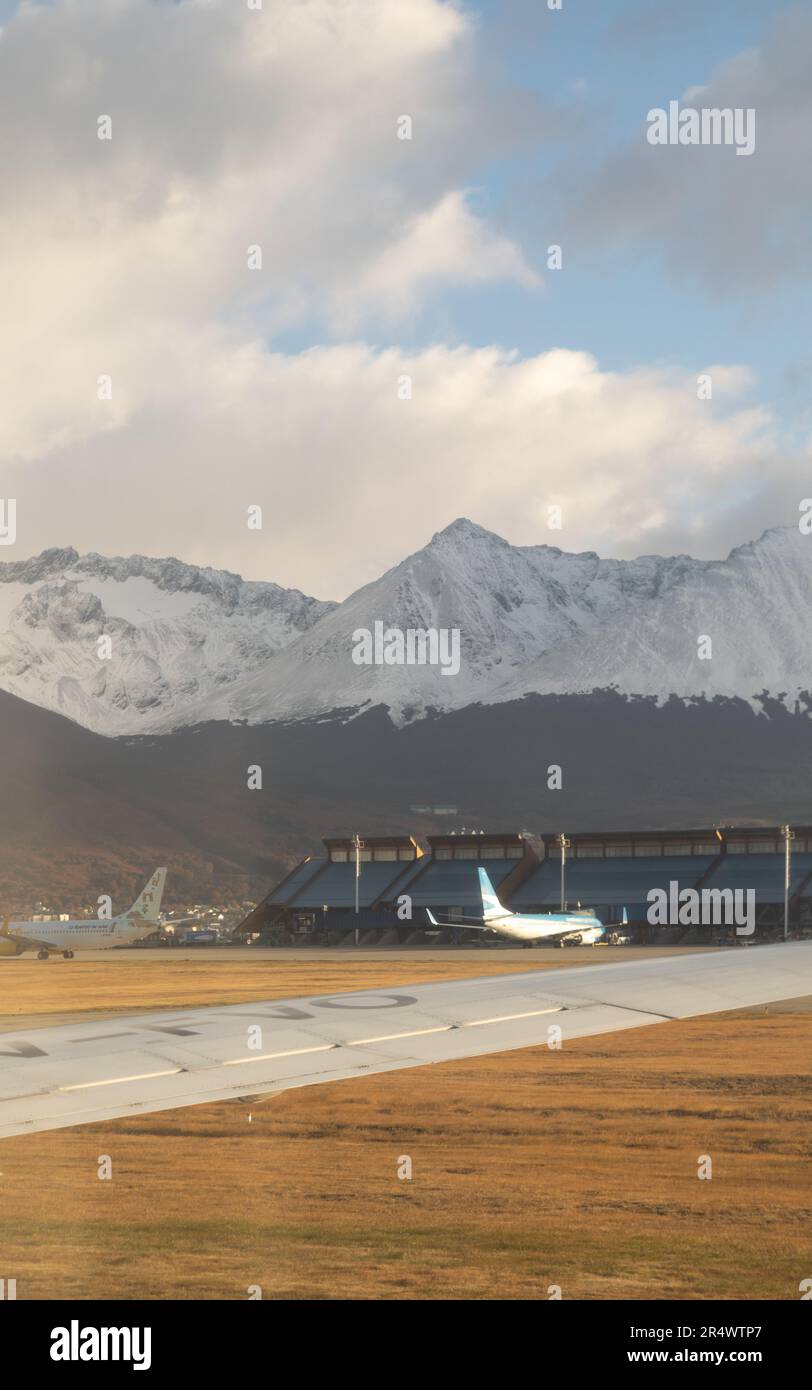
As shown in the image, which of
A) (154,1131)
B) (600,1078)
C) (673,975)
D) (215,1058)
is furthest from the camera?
(600,1078)

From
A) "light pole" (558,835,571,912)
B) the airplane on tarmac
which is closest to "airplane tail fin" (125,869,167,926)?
the airplane on tarmac

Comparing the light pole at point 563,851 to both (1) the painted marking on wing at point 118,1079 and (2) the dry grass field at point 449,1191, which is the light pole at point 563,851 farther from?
(1) the painted marking on wing at point 118,1079

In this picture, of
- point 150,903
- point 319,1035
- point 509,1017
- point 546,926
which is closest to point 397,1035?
point 319,1035

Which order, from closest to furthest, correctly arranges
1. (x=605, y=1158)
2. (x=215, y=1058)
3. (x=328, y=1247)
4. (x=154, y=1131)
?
1. (x=215, y=1058)
2. (x=328, y=1247)
3. (x=605, y=1158)
4. (x=154, y=1131)

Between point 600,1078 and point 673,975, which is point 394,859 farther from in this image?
point 673,975

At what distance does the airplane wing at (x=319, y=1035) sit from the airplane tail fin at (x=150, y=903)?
9081cm

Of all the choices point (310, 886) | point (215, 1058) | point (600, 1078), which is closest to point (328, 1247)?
point (215, 1058)

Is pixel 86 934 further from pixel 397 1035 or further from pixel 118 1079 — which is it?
pixel 118 1079

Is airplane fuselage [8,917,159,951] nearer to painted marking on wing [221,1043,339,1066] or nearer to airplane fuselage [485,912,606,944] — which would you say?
airplane fuselage [485,912,606,944]

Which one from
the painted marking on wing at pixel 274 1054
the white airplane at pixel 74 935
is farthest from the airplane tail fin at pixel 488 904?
the painted marking on wing at pixel 274 1054

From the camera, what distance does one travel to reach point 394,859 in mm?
134000

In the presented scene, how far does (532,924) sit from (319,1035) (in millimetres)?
82890

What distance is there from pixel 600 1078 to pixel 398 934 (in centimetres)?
8255

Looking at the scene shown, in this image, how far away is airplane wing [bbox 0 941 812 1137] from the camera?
11.6 meters
